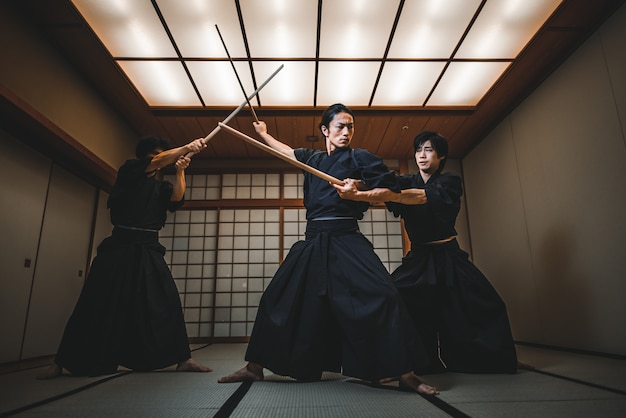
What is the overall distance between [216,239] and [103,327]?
3441 millimetres

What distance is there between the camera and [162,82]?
403cm

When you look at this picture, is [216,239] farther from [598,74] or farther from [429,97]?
[598,74]

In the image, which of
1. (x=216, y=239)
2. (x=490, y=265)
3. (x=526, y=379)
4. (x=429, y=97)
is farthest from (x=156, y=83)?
(x=490, y=265)

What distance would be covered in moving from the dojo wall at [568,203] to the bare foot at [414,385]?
2301 mm

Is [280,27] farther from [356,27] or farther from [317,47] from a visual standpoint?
[356,27]

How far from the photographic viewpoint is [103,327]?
2.29 meters

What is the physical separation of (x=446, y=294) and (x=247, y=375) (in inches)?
50.3

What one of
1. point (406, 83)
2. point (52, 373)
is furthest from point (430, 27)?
point (52, 373)

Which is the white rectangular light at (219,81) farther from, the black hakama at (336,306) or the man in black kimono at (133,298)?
the black hakama at (336,306)

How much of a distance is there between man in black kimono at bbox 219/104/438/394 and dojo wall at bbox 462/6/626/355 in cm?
231

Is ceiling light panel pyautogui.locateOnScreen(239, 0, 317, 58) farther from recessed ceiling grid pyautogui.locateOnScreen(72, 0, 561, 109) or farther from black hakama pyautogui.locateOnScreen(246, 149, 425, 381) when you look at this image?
black hakama pyautogui.locateOnScreen(246, 149, 425, 381)

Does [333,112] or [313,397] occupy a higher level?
[333,112]

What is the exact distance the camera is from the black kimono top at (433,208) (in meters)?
2.20

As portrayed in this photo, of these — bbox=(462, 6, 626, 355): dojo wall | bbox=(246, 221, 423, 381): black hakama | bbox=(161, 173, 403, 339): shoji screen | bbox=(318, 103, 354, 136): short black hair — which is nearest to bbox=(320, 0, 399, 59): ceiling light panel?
bbox=(318, 103, 354, 136): short black hair
